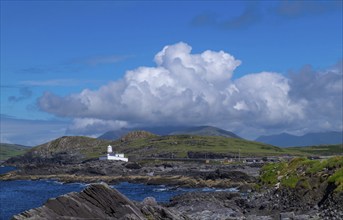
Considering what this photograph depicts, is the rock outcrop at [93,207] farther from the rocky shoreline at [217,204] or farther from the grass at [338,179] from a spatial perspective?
the grass at [338,179]

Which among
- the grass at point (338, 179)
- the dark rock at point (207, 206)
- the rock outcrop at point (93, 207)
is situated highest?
the grass at point (338, 179)

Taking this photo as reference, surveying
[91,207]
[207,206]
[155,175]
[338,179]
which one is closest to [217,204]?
[207,206]

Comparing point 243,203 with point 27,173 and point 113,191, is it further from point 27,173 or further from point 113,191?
point 27,173

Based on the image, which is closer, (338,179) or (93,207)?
(93,207)

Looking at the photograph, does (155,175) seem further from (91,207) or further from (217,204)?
(91,207)

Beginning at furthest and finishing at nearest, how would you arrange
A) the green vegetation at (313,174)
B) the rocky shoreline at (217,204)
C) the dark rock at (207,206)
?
the green vegetation at (313,174) → the dark rock at (207,206) → the rocky shoreline at (217,204)

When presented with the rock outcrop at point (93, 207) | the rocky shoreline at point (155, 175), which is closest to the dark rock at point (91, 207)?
the rock outcrop at point (93, 207)

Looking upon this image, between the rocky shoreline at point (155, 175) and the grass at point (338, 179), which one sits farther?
the rocky shoreline at point (155, 175)

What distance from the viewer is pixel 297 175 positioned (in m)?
62.4

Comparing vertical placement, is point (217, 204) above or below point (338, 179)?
below

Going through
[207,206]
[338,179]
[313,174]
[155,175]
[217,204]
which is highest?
[155,175]

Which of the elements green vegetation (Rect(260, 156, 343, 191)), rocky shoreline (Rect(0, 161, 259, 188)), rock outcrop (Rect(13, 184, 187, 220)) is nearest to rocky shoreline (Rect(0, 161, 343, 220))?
rock outcrop (Rect(13, 184, 187, 220))

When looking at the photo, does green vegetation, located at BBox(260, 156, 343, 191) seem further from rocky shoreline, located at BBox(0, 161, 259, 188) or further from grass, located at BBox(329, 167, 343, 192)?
rocky shoreline, located at BBox(0, 161, 259, 188)

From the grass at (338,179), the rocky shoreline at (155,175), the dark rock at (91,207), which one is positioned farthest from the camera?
the rocky shoreline at (155,175)
